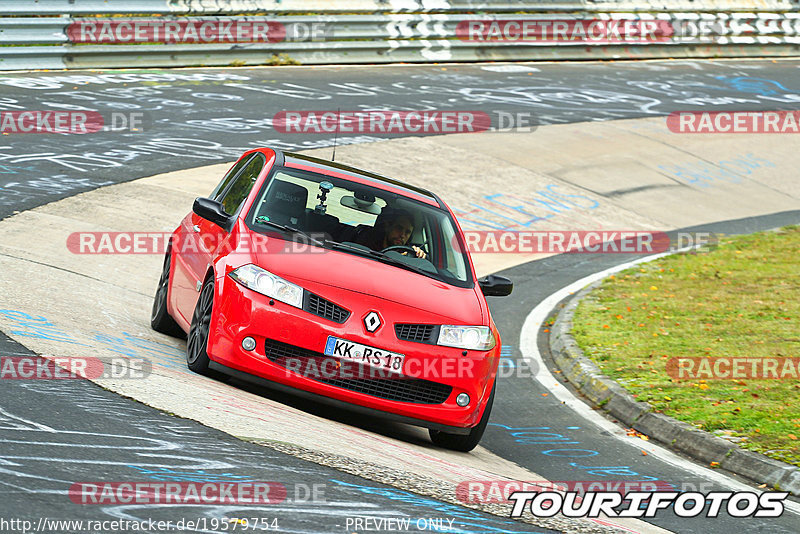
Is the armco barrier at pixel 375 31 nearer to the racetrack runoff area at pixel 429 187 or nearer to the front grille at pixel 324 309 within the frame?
the racetrack runoff area at pixel 429 187

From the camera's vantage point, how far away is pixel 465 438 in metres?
7.64

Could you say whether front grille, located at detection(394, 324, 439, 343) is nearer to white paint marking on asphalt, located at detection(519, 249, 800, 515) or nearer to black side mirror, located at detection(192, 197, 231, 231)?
black side mirror, located at detection(192, 197, 231, 231)

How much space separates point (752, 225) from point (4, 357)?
537 inches

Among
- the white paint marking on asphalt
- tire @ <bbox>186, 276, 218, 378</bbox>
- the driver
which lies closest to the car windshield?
the driver

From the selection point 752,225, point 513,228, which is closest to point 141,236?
point 513,228

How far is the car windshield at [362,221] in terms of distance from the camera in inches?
318

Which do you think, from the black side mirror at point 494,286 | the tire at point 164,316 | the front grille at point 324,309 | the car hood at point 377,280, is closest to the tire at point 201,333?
the car hood at point 377,280

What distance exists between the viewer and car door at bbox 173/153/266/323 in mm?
8172

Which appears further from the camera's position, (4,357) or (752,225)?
(752,225)

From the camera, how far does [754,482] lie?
307 inches

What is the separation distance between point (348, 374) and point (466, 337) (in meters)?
0.85

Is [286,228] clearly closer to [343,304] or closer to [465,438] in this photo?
[343,304]

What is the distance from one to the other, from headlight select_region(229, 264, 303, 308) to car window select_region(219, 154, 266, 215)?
110 centimetres

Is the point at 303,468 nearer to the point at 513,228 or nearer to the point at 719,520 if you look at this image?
the point at 719,520
